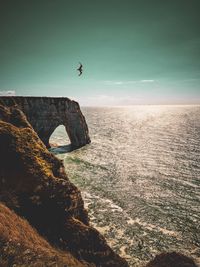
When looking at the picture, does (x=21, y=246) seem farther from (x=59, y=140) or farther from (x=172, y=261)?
(x=59, y=140)

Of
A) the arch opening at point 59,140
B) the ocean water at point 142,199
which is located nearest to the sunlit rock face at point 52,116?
the arch opening at point 59,140

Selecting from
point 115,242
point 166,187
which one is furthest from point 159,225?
point 166,187

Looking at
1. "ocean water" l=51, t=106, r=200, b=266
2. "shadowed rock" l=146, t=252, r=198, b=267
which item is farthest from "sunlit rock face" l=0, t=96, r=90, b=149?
"shadowed rock" l=146, t=252, r=198, b=267

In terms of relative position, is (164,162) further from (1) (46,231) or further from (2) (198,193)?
(1) (46,231)

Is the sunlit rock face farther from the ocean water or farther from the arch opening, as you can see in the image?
the ocean water

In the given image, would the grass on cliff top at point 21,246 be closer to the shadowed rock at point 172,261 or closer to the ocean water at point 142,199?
the shadowed rock at point 172,261
